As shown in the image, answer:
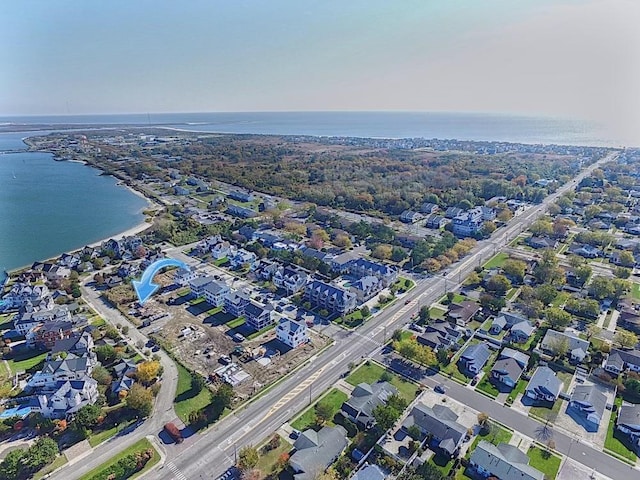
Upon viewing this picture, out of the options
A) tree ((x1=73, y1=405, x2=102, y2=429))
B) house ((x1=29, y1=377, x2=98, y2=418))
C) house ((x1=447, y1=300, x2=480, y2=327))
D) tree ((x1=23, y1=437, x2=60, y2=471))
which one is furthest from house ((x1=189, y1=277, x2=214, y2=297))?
house ((x1=447, y1=300, x2=480, y2=327))

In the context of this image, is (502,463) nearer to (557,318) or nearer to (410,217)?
(557,318)

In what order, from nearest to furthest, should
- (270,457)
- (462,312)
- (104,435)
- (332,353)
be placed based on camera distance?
(270,457)
(104,435)
(332,353)
(462,312)

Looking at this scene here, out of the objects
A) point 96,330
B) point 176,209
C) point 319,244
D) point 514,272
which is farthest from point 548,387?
point 176,209

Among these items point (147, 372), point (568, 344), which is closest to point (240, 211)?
point (147, 372)

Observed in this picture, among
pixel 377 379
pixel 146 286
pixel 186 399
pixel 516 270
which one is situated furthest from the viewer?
pixel 516 270

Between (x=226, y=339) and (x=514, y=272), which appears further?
(x=514, y=272)

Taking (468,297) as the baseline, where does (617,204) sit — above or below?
above

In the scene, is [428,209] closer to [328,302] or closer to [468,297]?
[468,297]
